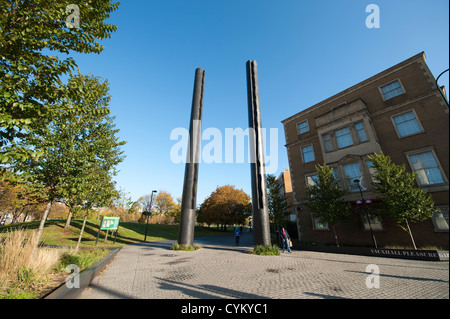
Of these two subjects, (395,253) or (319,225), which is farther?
(319,225)

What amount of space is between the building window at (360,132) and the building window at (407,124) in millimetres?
2378

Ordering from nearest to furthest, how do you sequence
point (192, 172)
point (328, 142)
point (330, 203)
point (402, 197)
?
point (402, 197), point (330, 203), point (192, 172), point (328, 142)

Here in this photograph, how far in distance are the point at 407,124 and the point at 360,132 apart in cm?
323

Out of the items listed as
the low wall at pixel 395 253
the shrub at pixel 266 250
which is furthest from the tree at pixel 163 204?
the low wall at pixel 395 253

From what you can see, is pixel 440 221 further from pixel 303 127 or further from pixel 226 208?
pixel 226 208

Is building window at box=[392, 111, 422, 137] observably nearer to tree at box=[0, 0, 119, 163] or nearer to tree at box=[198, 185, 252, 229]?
tree at box=[0, 0, 119, 163]

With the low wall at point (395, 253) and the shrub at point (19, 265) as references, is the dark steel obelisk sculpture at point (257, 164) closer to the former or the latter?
the low wall at point (395, 253)

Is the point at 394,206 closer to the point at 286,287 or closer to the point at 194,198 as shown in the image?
the point at 286,287

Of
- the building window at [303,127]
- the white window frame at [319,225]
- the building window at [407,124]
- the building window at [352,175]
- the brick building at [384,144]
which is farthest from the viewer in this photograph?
the building window at [303,127]

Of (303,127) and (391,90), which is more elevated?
(391,90)

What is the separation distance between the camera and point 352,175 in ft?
54.6

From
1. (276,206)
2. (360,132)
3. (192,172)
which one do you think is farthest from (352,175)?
(192,172)

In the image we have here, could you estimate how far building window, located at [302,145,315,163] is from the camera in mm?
21050

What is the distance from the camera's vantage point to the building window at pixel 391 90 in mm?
16656
